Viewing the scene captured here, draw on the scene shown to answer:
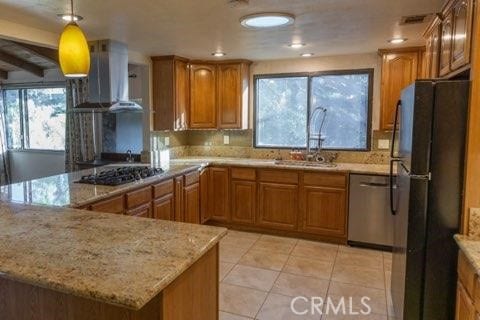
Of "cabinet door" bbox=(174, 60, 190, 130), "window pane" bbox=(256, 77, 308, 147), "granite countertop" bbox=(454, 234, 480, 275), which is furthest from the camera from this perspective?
"window pane" bbox=(256, 77, 308, 147)

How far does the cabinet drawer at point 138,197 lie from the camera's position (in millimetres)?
3047

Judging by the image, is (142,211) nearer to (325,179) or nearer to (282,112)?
(325,179)

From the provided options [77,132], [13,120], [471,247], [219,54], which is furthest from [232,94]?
[13,120]

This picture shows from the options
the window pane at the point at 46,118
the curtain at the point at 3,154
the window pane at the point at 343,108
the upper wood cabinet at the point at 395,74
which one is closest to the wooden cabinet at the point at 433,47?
the upper wood cabinet at the point at 395,74

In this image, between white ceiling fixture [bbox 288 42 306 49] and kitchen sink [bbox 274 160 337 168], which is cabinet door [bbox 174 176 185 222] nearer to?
kitchen sink [bbox 274 160 337 168]

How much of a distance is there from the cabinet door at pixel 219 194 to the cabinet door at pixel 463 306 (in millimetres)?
2986

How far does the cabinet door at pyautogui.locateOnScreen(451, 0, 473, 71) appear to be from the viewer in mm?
1827

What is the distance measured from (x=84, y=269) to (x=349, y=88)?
399 centimetres

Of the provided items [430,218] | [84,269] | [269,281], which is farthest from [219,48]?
[84,269]

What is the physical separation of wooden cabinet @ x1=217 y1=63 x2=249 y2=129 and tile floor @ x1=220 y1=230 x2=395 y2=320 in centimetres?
158

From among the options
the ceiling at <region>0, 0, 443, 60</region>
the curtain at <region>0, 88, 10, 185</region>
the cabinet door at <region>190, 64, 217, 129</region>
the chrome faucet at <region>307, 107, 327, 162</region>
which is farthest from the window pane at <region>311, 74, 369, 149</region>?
the curtain at <region>0, 88, 10, 185</region>

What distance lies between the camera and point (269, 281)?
10.2 feet

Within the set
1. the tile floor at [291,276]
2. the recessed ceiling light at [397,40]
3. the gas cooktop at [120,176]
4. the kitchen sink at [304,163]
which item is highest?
the recessed ceiling light at [397,40]

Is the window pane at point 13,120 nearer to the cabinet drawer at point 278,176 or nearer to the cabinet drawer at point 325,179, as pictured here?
the cabinet drawer at point 278,176
